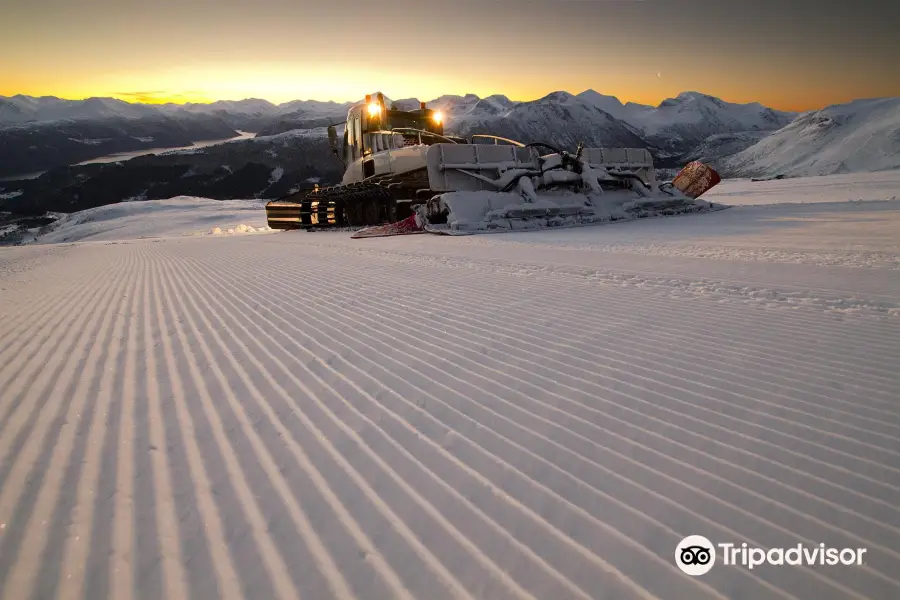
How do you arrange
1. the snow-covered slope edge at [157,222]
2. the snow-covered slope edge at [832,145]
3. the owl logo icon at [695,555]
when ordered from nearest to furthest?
the owl logo icon at [695,555]
the snow-covered slope edge at [157,222]
the snow-covered slope edge at [832,145]

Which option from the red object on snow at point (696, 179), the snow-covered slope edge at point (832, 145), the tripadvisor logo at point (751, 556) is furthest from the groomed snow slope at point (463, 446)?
the snow-covered slope edge at point (832, 145)

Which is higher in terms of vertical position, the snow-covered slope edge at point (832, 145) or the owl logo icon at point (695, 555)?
the snow-covered slope edge at point (832, 145)

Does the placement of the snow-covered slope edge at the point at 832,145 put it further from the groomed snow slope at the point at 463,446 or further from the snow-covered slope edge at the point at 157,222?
the snow-covered slope edge at the point at 157,222

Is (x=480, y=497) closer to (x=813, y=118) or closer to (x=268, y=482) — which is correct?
(x=268, y=482)

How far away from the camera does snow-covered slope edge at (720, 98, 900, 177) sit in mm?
→ 34631

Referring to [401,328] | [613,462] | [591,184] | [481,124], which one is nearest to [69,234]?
[591,184]

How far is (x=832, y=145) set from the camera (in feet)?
141

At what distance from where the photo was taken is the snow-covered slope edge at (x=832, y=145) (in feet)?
114

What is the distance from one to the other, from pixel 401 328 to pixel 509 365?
1.12 m

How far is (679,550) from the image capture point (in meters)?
1.32

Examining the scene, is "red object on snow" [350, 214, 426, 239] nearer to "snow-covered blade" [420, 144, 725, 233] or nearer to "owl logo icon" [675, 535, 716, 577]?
"snow-covered blade" [420, 144, 725, 233]

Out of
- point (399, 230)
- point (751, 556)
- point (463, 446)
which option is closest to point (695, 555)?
point (751, 556)

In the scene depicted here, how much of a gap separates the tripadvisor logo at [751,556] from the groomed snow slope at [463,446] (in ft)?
Result: 0.08

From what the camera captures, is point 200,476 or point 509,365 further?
point 509,365
